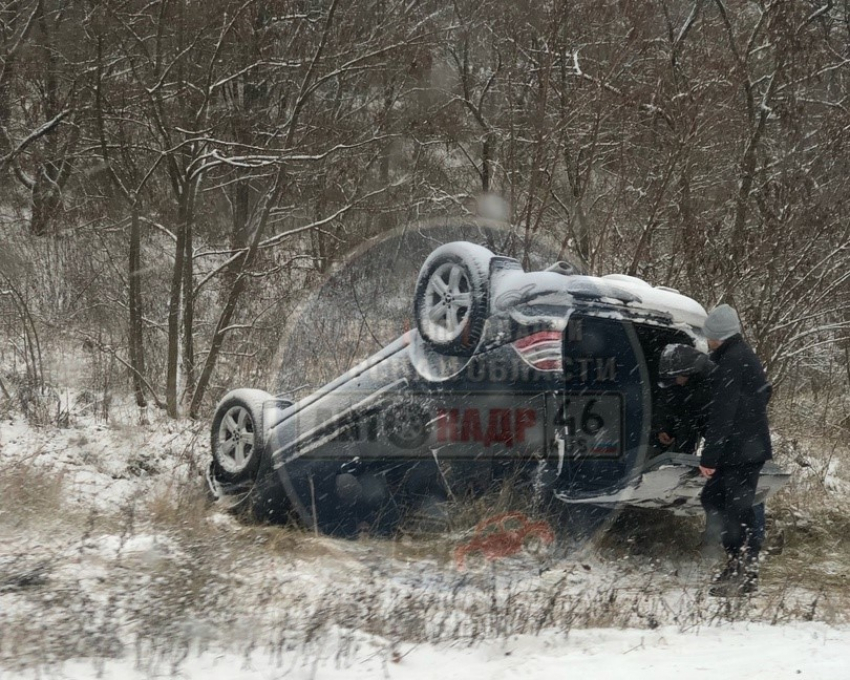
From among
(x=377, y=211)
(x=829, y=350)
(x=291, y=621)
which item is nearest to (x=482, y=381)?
(x=291, y=621)

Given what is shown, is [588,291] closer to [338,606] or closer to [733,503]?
[733,503]

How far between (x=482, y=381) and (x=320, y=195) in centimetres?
678

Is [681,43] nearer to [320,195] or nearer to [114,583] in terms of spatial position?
[320,195]

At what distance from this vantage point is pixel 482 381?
5086 millimetres

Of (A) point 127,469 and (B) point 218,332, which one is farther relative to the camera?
(B) point 218,332

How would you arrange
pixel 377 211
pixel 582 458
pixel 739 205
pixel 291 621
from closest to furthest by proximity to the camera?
pixel 291 621
pixel 582 458
pixel 739 205
pixel 377 211

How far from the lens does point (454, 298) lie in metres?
5.25

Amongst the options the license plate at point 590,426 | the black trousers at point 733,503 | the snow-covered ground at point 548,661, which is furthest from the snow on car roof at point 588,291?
the snow-covered ground at point 548,661

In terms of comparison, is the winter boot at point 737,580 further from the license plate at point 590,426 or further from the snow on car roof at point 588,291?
the snow on car roof at point 588,291

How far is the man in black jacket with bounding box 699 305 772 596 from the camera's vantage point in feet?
16.6

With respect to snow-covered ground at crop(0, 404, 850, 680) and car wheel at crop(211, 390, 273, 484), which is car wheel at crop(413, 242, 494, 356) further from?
car wheel at crop(211, 390, 273, 484)

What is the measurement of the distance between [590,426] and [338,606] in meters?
2.02

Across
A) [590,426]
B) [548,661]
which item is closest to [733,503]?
[590,426]

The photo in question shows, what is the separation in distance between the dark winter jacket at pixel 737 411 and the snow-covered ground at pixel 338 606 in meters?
0.81
